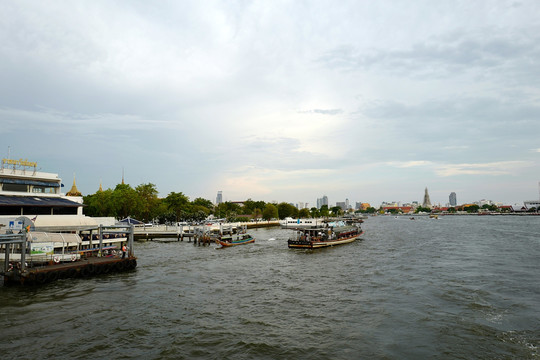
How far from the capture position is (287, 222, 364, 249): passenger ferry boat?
6744 cm

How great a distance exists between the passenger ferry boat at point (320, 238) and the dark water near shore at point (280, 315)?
79.5ft

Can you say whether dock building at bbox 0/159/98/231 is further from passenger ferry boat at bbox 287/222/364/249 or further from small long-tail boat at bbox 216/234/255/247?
passenger ferry boat at bbox 287/222/364/249

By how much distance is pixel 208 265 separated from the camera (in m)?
46.9

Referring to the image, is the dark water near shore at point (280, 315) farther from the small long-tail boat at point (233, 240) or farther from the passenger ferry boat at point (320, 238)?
the small long-tail boat at point (233, 240)

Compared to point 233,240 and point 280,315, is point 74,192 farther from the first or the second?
point 280,315

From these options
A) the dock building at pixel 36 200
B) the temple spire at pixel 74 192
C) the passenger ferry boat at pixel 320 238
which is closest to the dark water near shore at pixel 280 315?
the dock building at pixel 36 200

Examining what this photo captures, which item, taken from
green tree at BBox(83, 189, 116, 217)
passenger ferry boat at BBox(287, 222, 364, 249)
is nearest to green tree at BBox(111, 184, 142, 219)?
green tree at BBox(83, 189, 116, 217)

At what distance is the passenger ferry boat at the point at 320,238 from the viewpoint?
67438 millimetres

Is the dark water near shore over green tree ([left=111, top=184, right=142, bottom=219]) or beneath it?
beneath

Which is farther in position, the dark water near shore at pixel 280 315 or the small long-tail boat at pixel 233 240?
the small long-tail boat at pixel 233 240

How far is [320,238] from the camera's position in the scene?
71.6 meters

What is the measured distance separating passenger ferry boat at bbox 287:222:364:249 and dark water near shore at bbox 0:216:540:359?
954 inches

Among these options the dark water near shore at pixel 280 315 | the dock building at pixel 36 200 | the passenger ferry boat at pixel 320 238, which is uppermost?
the dock building at pixel 36 200

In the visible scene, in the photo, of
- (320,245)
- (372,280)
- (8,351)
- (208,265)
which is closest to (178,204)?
(320,245)
